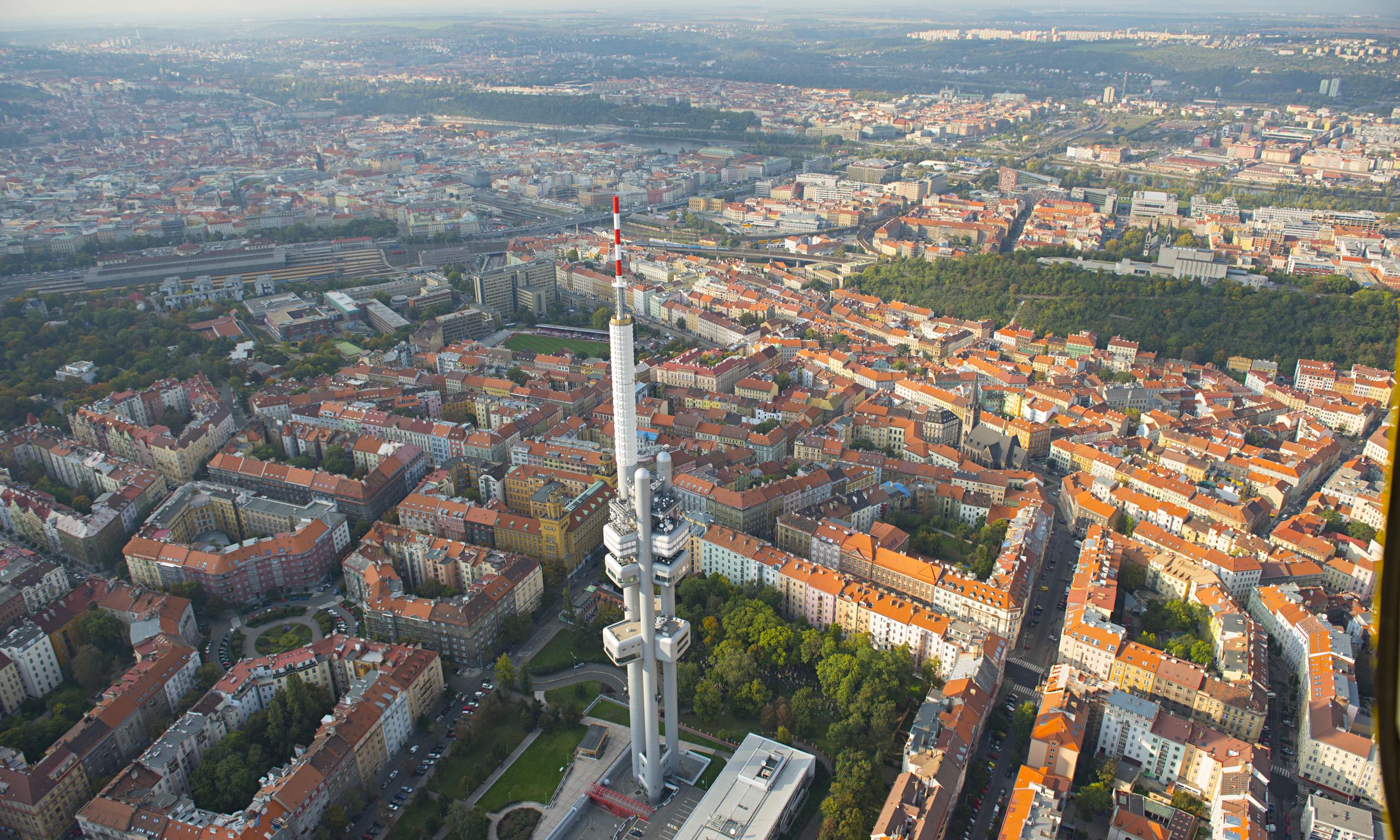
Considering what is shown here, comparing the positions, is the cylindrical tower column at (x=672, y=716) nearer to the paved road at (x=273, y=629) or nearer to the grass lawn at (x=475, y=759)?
the grass lawn at (x=475, y=759)

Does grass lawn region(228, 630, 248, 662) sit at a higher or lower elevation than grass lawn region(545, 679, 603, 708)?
higher

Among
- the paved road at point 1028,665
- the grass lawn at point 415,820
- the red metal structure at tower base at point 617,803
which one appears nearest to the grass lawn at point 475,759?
the grass lawn at point 415,820

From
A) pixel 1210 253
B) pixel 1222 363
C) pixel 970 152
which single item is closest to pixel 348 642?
pixel 1222 363

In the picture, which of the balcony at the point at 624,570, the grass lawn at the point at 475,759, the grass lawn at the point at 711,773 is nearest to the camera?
the balcony at the point at 624,570

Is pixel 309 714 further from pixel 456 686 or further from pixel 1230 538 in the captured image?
pixel 1230 538

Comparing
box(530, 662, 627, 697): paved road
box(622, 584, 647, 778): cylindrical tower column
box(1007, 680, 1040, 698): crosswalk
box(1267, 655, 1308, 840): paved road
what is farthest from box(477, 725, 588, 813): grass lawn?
box(1267, 655, 1308, 840): paved road

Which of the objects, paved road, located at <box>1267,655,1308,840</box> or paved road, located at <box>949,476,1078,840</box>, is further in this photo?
paved road, located at <box>949,476,1078,840</box>

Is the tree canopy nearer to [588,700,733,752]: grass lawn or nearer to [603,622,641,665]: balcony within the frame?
[588,700,733,752]: grass lawn

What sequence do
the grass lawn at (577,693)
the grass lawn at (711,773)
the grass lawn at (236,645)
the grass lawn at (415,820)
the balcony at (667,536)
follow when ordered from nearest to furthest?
the balcony at (667,536) → the grass lawn at (415,820) → the grass lawn at (711,773) → the grass lawn at (577,693) → the grass lawn at (236,645)
